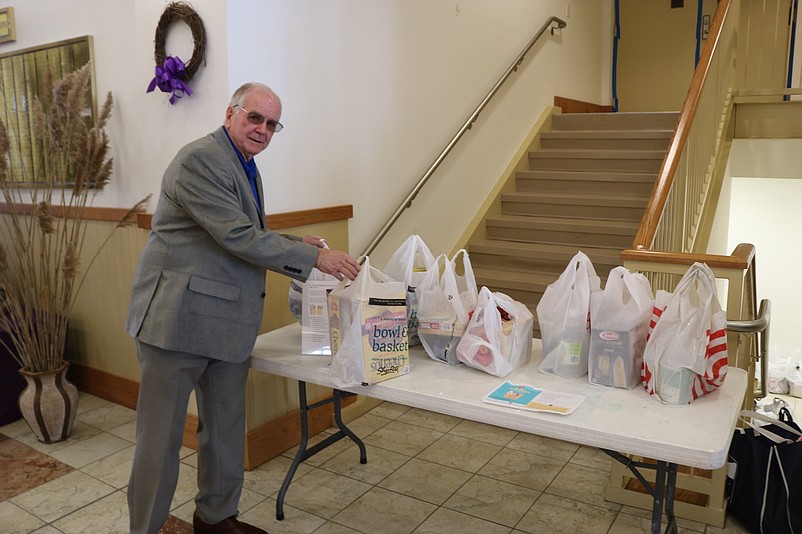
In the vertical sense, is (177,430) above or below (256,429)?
above

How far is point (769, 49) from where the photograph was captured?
6520 millimetres

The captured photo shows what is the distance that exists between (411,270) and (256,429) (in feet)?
4.03

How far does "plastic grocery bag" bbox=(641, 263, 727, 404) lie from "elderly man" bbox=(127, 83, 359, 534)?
0.88m

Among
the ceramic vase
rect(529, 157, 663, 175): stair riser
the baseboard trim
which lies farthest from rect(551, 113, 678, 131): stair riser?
the ceramic vase

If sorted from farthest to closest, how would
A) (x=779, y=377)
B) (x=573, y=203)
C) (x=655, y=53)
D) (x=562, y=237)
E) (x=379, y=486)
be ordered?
(x=655, y=53)
(x=779, y=377)
(x=573, y=203)
(x=562, y=237)
(x=379, y=486)

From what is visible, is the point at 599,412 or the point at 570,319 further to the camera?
the point at 570,319

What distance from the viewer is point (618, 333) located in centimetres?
186

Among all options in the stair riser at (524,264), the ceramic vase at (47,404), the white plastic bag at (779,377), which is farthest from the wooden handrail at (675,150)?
the white plastic bag at (779,377)

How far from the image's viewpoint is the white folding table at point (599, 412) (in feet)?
5.09

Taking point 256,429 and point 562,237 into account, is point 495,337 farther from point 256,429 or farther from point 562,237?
point 562,237

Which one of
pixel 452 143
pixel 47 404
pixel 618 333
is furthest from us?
pixel 452 143

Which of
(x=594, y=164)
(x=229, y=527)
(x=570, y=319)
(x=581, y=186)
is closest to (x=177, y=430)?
(x=229, y=527)

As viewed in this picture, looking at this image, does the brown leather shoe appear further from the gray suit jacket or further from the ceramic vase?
the ceramic vase

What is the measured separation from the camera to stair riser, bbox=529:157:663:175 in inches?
192
